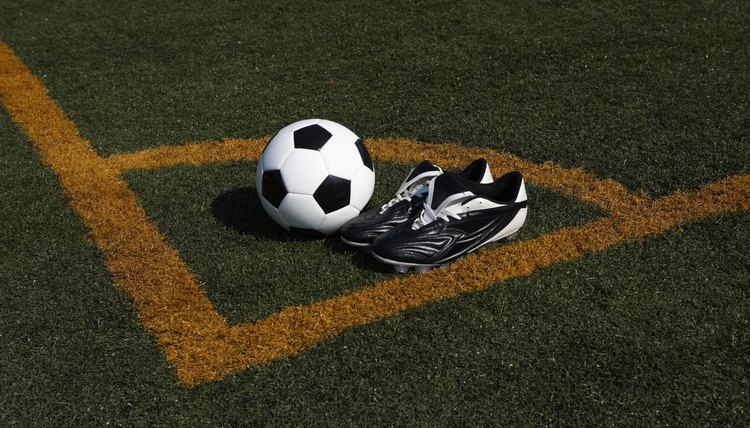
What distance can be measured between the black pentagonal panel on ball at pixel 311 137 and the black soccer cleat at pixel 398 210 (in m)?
0.40

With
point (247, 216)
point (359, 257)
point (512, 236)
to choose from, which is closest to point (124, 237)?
point (247, 216)

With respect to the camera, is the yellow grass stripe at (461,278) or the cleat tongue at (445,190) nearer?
the yellow grass stripe at (461,278)

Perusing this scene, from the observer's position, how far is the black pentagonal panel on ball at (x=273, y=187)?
3.60m

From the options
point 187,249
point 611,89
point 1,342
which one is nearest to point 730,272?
point 611,89

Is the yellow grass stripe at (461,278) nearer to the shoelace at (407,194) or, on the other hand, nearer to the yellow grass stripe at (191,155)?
the shoelace at (407,194)

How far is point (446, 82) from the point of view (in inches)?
217

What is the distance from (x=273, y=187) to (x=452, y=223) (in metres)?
0.88

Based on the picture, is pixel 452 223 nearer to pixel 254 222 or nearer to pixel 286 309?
pixel 286 309

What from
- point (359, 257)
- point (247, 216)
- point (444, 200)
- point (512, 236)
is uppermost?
point (444, 200)

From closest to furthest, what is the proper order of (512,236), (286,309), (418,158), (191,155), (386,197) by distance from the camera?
(286,309), (512,236), (386,197), (418,158), (191,155)

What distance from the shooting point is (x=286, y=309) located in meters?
3.25

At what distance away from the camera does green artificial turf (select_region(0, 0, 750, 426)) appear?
2809 millimetres

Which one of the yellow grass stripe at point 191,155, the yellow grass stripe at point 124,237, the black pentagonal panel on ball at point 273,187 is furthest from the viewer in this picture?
the yellow grass stripe at point 191,155

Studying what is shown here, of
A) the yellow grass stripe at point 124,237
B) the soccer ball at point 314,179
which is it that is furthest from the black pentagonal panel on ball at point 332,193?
the yellow grass stripe at point 124,237
